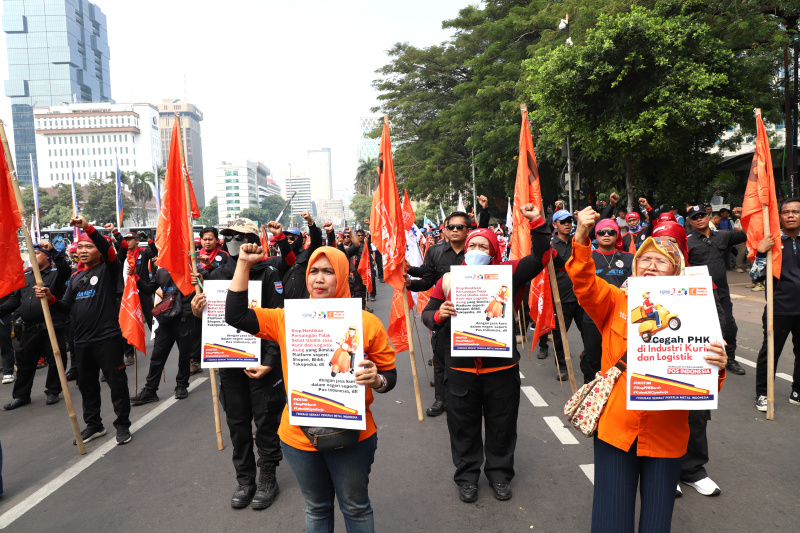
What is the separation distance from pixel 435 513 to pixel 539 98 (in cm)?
1509

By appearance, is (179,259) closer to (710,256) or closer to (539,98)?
(710,256)

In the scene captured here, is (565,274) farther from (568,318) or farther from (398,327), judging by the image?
(398,327)

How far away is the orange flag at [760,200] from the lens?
5.43 meters

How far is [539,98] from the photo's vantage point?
1630 cm

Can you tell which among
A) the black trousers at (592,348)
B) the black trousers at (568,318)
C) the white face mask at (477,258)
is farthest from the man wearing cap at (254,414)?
the black trousers at (568,318)

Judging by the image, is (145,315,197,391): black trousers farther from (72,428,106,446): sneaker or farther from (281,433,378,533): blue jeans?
(281,433,378,533): blue jeans

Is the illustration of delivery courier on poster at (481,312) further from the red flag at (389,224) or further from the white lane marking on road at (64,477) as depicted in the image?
the white lane marking on road at (64,477)

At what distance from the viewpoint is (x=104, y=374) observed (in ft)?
17.1

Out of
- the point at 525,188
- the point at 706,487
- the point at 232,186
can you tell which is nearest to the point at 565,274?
the point at 525,188

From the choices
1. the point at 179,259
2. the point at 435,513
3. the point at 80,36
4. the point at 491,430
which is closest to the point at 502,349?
the point at 491,430

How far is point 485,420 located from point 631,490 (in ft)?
4.49

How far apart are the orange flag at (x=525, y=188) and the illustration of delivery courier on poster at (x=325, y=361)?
136 inches

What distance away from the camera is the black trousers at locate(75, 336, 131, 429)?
5234 millimetres

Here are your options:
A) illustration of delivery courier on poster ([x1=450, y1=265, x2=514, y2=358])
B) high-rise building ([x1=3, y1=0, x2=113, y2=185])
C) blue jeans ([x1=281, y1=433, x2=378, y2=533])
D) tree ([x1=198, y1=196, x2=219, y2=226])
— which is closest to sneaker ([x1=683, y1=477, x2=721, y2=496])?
illustration of delivery courier on poster ([x1=450, y1=265, x2=514, y2=358])
